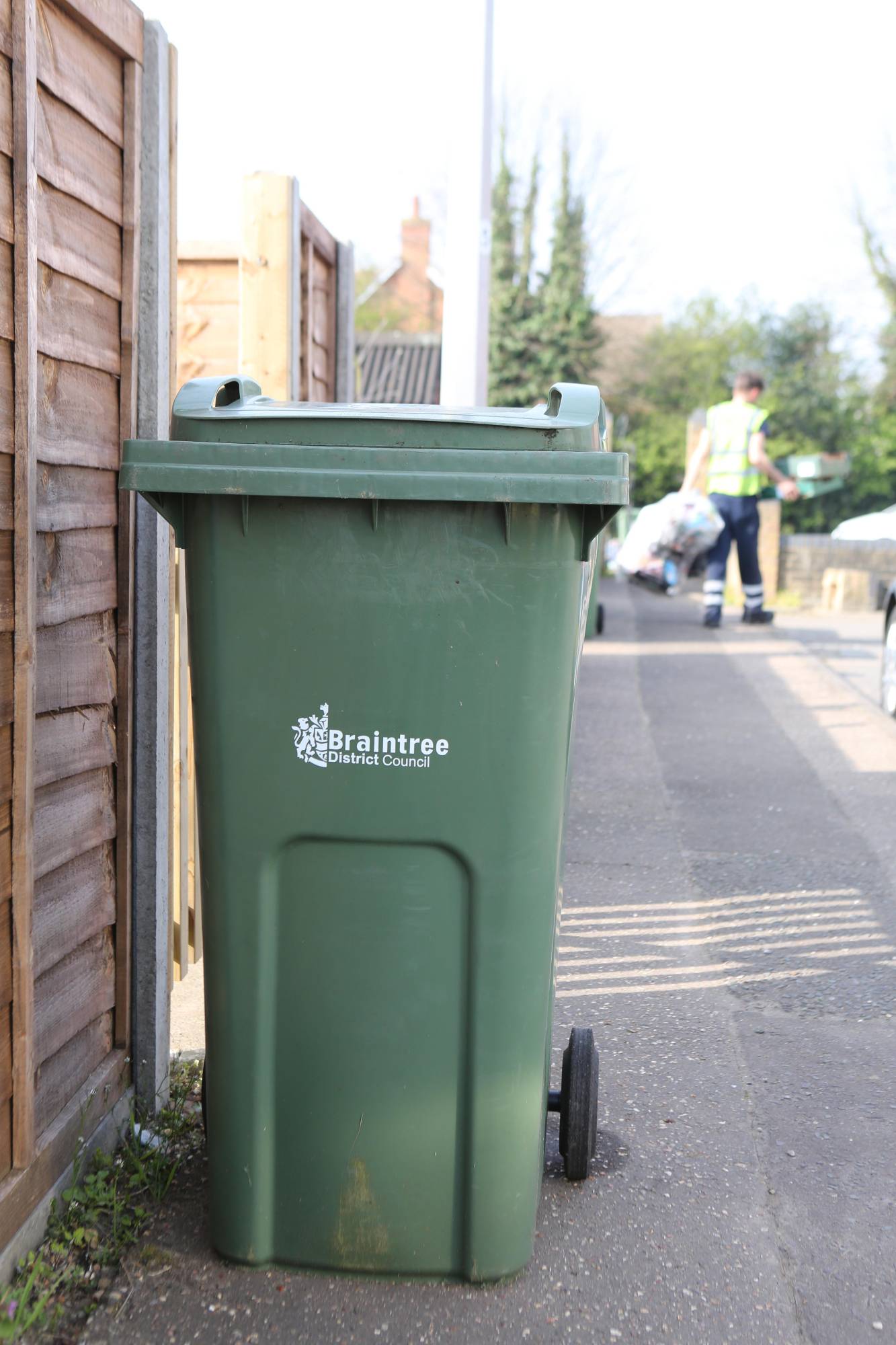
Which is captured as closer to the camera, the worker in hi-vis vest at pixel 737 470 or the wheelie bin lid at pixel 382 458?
the wheelie bin lid at pixel 382 458

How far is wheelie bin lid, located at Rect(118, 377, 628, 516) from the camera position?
226cm

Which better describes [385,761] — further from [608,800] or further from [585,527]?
[608,800]

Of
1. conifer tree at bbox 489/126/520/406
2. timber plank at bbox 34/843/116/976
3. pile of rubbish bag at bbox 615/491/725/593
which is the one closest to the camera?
timber plank at bbox 34/843/116/976

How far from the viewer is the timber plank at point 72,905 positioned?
2600 millimetres

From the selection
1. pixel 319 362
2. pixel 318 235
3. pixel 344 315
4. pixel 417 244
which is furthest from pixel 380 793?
pixel 417 244

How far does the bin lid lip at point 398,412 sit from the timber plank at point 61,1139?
4.75 ft

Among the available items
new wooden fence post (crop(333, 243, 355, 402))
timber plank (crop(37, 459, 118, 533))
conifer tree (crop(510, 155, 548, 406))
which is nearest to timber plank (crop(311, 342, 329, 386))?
new wooden fence post (crop(333, 243, 355, 402))

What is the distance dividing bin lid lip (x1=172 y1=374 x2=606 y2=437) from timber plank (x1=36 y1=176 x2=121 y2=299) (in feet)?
1.17

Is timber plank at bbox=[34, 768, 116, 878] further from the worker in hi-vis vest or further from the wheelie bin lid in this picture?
the worker in hi-vis vest

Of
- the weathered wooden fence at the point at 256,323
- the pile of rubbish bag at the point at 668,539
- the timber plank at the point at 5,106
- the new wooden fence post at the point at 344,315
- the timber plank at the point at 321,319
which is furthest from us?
the pile of rubbish bag at the point at 668,539

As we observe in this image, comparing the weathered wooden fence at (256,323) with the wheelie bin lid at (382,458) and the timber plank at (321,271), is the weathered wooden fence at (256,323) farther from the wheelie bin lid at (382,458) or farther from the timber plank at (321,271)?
the wheelie bin lid at (382,458)

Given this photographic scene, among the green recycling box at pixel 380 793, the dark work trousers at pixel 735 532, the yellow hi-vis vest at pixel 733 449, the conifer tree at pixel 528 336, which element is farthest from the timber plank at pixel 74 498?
the conifer tree at pixel 528 336

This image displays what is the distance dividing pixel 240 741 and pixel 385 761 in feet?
0.89

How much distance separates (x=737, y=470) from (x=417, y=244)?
132 feet
